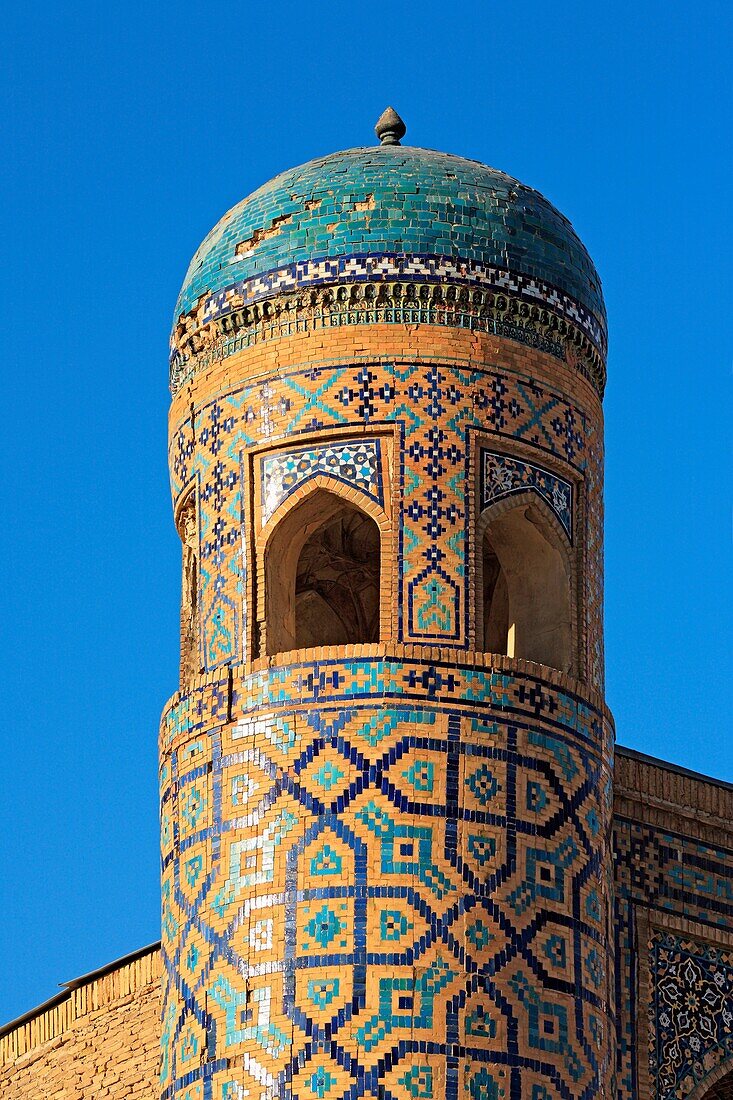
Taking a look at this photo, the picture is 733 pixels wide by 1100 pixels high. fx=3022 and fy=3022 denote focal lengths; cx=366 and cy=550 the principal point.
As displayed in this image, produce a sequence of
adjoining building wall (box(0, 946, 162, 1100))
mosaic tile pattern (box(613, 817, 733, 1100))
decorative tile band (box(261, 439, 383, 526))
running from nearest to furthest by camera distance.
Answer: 1. decorative tile band (box(261, 439, 383, 526))
2. mosaic tile pattern (box(613, 817, 733, 1100))
3. adjoining building wall (box(0, 946, 162, 1100))

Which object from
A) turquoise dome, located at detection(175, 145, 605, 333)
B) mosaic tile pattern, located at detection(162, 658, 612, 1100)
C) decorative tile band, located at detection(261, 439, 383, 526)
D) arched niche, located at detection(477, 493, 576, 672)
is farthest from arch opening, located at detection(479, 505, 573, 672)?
turquoise dome, located at detection(175, 145, 605, 333)

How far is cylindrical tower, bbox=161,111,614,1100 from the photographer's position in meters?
14.1

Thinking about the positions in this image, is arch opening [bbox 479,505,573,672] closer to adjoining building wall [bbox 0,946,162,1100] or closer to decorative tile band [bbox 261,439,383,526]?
decorative tile band [bbox 261,439,383,526]

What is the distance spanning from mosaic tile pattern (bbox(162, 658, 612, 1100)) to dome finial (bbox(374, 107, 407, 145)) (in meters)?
3.36

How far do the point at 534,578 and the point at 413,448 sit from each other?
1104 millimetres

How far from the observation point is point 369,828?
14.3 m

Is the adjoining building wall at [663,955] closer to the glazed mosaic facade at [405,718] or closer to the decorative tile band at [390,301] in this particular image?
the glazed mosaic facade at [405,718]

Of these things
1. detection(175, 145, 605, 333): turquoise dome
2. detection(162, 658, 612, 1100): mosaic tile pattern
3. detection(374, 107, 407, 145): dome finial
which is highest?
detection(374, 107, 407, 145): dome finial

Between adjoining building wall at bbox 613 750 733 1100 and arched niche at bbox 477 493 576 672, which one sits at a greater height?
arched niche at bbox 477 493 576 672

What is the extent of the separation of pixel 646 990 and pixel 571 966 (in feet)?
3.48

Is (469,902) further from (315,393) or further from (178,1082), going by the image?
(315,393)

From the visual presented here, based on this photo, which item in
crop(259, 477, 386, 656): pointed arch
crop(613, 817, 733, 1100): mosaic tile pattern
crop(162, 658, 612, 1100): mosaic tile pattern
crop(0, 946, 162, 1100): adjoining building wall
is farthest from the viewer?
crop(259, 477, 386, 656): pointed arch

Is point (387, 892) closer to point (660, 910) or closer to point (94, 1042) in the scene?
point (660, 910)

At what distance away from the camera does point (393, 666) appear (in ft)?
47.9
